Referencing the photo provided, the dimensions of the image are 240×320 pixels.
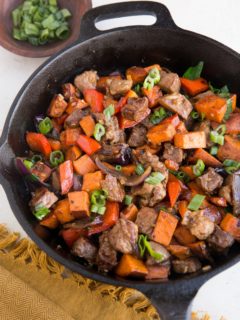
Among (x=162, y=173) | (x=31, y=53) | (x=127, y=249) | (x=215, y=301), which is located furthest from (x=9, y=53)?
(x=215, y=301)

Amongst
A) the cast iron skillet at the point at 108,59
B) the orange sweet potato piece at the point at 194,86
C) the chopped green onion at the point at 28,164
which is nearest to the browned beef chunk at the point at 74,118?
the cast iron skillet at the point at 108,59

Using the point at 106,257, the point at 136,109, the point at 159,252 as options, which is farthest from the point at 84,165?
the point at 159,252

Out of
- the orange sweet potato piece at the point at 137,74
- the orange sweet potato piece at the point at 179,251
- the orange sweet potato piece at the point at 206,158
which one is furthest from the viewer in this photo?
the orange sweet potato piece at the point at 137,74

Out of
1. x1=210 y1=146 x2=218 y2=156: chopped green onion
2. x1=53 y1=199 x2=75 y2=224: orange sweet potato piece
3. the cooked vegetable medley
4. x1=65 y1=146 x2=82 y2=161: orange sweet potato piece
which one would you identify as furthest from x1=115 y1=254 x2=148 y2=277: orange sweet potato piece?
the cooked vegetable medley

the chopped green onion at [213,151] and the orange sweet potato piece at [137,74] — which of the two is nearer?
the chopped green onion at [213,151]

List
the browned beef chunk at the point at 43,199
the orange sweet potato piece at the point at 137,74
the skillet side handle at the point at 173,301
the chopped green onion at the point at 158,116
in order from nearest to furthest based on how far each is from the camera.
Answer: the skillet side handle at the point at 173,301
the browned beef chunk at the point at 43,199
the chopped green onion at the point at 158,116
the orange sweet potato piece at the point at 137,74

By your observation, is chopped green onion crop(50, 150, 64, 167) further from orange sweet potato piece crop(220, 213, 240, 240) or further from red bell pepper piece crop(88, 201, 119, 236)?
orange sweet potato piece crop(220, 213, 240, 240)

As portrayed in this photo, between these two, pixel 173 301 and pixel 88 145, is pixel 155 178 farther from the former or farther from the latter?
pixel 173 301

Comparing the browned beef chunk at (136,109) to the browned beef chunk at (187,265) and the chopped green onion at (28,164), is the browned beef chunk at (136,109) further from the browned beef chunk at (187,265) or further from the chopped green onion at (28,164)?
the browned beef chunk at (187,265)
